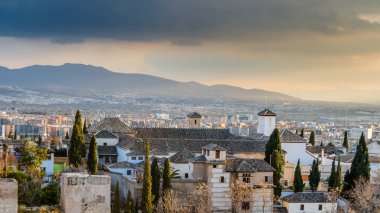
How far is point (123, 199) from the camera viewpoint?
29.7 metres

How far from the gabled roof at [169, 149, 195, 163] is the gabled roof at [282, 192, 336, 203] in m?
5.12

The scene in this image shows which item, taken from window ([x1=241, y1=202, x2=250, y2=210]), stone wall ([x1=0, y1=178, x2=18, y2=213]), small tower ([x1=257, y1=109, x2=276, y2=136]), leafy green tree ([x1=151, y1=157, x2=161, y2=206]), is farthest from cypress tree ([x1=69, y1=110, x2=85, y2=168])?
stone wall ([x1=0, y1=178, x2=18, y2=213])

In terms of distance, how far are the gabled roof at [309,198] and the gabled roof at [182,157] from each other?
16.8ft

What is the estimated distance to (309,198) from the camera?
97.8 ft

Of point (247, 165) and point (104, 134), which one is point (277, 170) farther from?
point (104, 134)

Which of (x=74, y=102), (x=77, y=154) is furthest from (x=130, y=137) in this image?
(x=74, y=102)

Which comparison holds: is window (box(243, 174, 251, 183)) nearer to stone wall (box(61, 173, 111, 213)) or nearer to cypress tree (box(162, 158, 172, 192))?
cypress tree (box(162, 158, 172, 192))

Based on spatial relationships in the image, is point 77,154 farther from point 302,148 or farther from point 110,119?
point 302,148

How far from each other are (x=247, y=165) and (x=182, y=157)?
14.2 ft

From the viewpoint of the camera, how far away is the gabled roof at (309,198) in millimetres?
29641

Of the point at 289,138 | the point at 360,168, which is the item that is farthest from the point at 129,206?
the point at 289,138

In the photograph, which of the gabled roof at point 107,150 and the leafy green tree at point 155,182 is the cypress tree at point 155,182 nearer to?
the leafy green tree at point 155,182

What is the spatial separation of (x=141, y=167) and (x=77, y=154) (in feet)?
9.86

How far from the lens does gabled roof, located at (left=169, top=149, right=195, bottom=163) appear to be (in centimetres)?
3253
